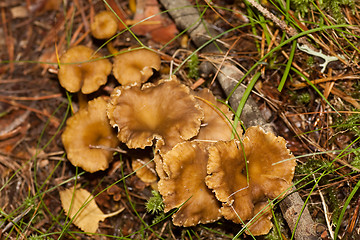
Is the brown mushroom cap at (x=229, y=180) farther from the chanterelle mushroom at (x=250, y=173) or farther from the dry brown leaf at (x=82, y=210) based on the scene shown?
the dry brown leaf at (x=82, y=210)

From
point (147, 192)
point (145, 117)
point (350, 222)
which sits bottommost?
point (147, 192)

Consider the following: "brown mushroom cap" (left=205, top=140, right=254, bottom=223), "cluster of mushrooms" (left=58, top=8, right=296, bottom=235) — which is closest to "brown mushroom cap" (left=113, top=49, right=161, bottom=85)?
"cluster of mushrooms" (left=58, top=8, right=296, bottom=235)

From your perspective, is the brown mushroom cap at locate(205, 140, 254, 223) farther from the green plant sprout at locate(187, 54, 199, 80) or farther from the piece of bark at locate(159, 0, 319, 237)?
the green plant sprout at locate(187, 54, 199, 80)

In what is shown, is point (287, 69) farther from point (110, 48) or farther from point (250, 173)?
point (110, 48)

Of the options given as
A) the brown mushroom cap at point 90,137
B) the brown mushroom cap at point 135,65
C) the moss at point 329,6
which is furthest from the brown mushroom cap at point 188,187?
the moss at point 329,6

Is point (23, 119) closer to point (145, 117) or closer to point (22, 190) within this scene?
point (22, 190)

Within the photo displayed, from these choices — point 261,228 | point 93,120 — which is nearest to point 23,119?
point 93,120
